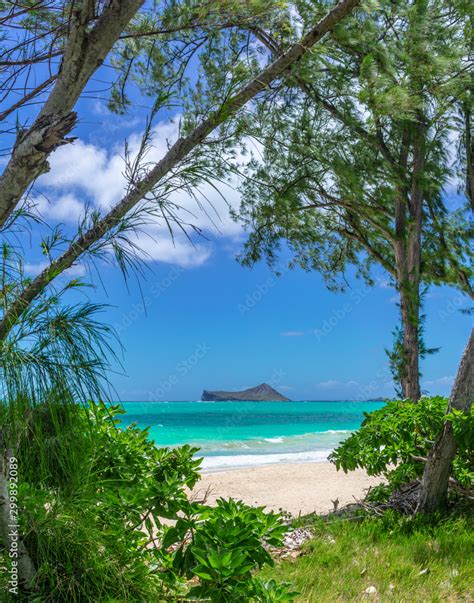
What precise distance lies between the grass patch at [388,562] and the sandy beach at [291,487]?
7.94ft

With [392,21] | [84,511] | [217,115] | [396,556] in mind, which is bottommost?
[396,556]

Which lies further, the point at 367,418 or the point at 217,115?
the point at 367,418

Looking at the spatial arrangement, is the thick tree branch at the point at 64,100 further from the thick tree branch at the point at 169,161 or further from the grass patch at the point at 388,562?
the grass patch at the point at 388,562

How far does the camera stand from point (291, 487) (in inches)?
375

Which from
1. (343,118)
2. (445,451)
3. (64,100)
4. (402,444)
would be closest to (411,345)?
(343,118)

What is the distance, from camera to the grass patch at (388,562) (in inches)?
131

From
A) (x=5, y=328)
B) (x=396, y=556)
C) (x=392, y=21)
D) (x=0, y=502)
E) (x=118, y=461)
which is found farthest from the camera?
(x=392, y=21)

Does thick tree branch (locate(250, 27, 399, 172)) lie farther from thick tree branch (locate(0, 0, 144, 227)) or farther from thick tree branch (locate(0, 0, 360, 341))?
thick tree branch (locate(0, 0, 144, 227))

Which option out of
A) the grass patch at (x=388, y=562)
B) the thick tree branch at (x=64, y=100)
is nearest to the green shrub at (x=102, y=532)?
the thick tree branch at (x=64, y=100)

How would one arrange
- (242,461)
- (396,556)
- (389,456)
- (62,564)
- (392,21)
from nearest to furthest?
(62,564) → (396,556) → (389,456) → (392,21) → (242,461)

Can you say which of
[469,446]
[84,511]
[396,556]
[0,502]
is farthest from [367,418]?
[0,502]

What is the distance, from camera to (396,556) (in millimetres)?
3826

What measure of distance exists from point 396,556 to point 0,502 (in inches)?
114

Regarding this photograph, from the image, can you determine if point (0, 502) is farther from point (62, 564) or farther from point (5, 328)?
point (5, 328)
